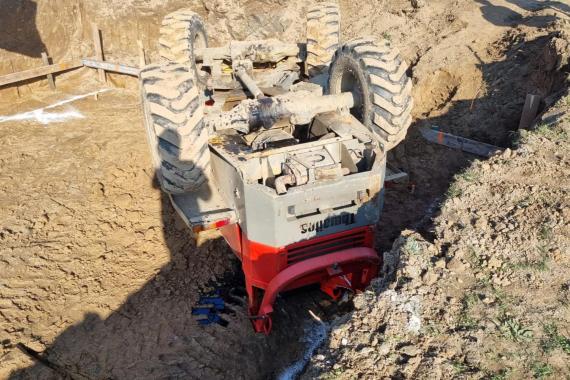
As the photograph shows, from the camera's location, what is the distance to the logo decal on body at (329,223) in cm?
432

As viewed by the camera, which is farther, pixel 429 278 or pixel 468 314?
pixel 429 278

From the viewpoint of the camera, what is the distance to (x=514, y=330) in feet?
10.5

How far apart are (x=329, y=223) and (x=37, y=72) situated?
8785 mm

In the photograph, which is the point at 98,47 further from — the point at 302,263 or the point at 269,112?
the point at 302,263

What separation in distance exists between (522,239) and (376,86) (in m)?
2.19

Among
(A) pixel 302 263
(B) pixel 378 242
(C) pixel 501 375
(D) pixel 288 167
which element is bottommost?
(B) pixel 378 242

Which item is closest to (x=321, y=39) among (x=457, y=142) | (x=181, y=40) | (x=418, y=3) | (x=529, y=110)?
(x=181, y=40)

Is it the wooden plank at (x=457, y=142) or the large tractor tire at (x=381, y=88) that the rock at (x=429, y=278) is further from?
the wooden plank at (x=457, y=142)

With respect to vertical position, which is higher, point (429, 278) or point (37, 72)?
point (429, 278)

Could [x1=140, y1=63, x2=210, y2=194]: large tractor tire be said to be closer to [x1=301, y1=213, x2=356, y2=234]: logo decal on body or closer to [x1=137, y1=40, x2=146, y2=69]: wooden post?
[x1=301, y1=213, x2=356, y2=234]: logo decal on body

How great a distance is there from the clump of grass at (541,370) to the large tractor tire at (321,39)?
224 inches

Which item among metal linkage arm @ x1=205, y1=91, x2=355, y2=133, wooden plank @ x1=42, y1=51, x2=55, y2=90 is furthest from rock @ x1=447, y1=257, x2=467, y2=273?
wooden plank @ x1=42, y1=51, x2=55, y2=90

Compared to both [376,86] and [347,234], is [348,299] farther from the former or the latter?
[376,86]

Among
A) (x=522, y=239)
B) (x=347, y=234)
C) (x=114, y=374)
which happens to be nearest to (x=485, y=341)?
(x=522, y=239)
